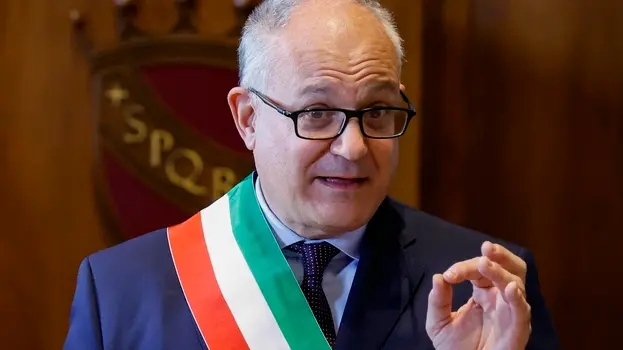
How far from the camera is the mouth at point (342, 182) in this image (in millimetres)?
1177

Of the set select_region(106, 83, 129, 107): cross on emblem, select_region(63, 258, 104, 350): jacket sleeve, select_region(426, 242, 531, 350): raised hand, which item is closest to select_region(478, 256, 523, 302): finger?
select_region(426, 242, 531, 350): raised hand

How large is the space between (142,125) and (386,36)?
0.90 m

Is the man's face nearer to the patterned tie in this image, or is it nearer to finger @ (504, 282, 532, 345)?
the patterned tie

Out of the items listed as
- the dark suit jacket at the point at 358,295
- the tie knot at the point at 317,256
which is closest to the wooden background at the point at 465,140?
the dark suit jacket at the point at 358,295

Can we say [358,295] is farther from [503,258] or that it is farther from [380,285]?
[503,258]

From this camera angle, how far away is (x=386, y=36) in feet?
4.03

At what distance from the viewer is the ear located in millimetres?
1305

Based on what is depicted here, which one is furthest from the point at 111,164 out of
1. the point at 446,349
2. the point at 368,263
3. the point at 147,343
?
the point at 446,349

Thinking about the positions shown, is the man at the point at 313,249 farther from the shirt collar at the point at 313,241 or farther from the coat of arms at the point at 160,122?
the coat of arms at the point at 160,122

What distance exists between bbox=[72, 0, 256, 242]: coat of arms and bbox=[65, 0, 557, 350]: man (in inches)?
19.6

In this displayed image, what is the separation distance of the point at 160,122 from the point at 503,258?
1.13m

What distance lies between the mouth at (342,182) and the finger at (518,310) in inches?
12.1

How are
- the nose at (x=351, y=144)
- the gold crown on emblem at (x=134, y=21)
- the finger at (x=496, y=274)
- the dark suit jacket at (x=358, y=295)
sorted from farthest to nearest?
the gold crown on emblem at (x=134, y=21) → the dark suit jacket at (x=358, y=295) → the nose at (x=351, y=144) → the finger at (x=496, y=274)

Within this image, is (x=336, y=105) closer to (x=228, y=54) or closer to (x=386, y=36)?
(x=386, y=36)
